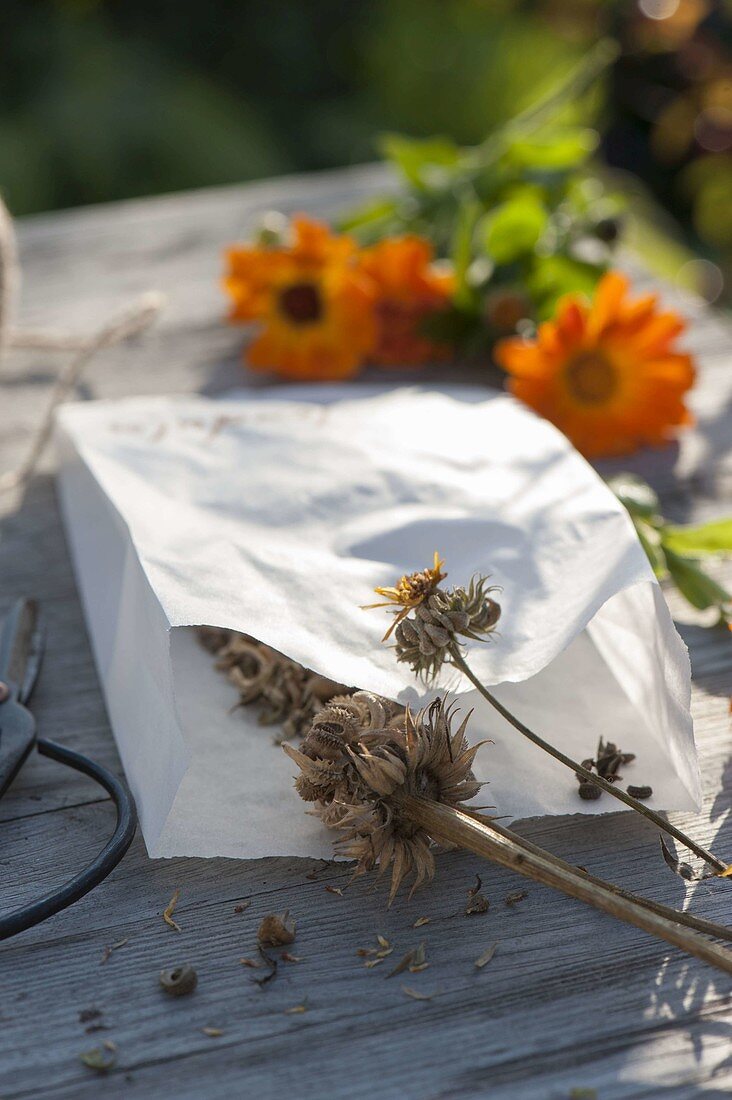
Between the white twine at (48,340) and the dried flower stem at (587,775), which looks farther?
the white twine at (48,340)

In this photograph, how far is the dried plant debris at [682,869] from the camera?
1.83ft

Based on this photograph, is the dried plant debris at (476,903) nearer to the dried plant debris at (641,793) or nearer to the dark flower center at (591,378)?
the dried plant debris at (641,793)

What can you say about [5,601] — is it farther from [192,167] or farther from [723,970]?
[192,167]

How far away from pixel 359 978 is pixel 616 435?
60 cm

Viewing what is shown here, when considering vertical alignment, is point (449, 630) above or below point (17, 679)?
above

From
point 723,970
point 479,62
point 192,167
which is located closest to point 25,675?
point 723,970

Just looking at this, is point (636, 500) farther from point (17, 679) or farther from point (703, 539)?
point (17, 679)

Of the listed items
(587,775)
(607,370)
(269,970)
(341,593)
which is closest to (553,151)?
(607,370)

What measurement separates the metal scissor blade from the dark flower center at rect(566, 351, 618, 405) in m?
0.49

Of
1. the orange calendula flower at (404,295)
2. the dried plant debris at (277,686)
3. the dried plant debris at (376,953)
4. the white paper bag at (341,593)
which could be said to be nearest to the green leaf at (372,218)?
the orange calendula flower at (404,295)

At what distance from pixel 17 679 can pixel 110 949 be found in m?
0.22

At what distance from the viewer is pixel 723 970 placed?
0.49 m

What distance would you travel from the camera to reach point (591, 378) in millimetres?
953

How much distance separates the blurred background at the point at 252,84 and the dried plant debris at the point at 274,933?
2.48 meters
